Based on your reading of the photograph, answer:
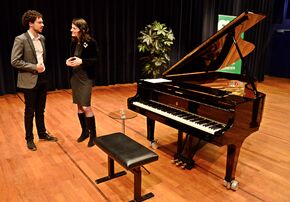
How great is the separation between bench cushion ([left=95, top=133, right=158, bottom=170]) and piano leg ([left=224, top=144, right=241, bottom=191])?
2.45ft

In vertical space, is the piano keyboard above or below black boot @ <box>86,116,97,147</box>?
above

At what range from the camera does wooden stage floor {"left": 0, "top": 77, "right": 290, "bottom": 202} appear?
2518mm

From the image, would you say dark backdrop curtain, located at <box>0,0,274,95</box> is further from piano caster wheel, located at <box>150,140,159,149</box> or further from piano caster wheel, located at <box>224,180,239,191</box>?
piano caster wheel, located at <box>224,180,239,191</box>

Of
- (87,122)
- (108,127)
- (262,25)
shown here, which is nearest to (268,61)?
(262,25)

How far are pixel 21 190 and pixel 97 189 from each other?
28.4 inches

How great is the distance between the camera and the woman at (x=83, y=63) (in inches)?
121

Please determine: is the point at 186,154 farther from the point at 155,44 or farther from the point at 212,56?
the point at 155,44

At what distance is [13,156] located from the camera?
3205mm

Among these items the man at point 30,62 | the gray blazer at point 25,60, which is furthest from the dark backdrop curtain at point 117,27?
the gray blazer at point 25,60

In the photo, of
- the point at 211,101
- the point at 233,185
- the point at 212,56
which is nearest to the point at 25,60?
the point at 211,101

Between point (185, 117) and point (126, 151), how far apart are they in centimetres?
72

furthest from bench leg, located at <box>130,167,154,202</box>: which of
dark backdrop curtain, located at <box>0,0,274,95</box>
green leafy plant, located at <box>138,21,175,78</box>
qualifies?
green leafy plant, located at <box>138,21,175,78</box>

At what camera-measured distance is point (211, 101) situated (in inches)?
98.1

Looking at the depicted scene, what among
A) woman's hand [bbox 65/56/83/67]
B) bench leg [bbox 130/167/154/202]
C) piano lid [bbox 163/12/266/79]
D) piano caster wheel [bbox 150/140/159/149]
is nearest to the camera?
bench leg [bbox 130/167/154/202]
